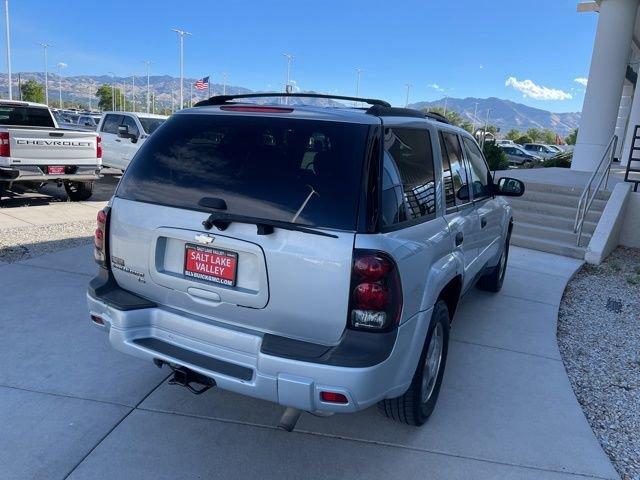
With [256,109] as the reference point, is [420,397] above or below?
below

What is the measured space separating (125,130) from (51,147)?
404 centimetres

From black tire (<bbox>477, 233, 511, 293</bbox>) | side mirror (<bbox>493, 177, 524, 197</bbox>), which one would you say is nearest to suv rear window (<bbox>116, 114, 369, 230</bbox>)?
side mirror (<bbox>493, 177, 524, 197</bbox>)

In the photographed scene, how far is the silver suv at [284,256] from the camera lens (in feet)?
7.82

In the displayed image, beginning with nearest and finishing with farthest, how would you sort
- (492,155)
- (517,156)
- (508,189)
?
1. (508,189)
2. (492,155)
3. (517,156)

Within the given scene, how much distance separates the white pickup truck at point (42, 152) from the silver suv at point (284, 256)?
6.83 metres

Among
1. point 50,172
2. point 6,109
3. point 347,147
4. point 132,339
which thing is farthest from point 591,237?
point 6,109

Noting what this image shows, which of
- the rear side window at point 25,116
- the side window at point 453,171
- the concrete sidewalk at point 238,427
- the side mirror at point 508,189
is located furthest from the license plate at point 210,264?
the rear side window at point 25,116

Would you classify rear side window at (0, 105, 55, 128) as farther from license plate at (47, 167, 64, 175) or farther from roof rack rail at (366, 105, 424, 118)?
roof rack rail at (366, 105, 424, 118)

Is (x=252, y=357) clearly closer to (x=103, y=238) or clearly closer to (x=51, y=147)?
(x=103, y=238)

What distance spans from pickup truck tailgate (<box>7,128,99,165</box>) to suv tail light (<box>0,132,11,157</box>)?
0.04m

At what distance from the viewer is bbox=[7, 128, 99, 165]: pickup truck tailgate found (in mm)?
8625

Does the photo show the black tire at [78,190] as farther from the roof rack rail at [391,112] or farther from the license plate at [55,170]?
the roof rack rail at [391,112]

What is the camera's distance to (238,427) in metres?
3.12

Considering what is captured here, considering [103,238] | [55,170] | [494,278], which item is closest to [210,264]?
[103,238]
